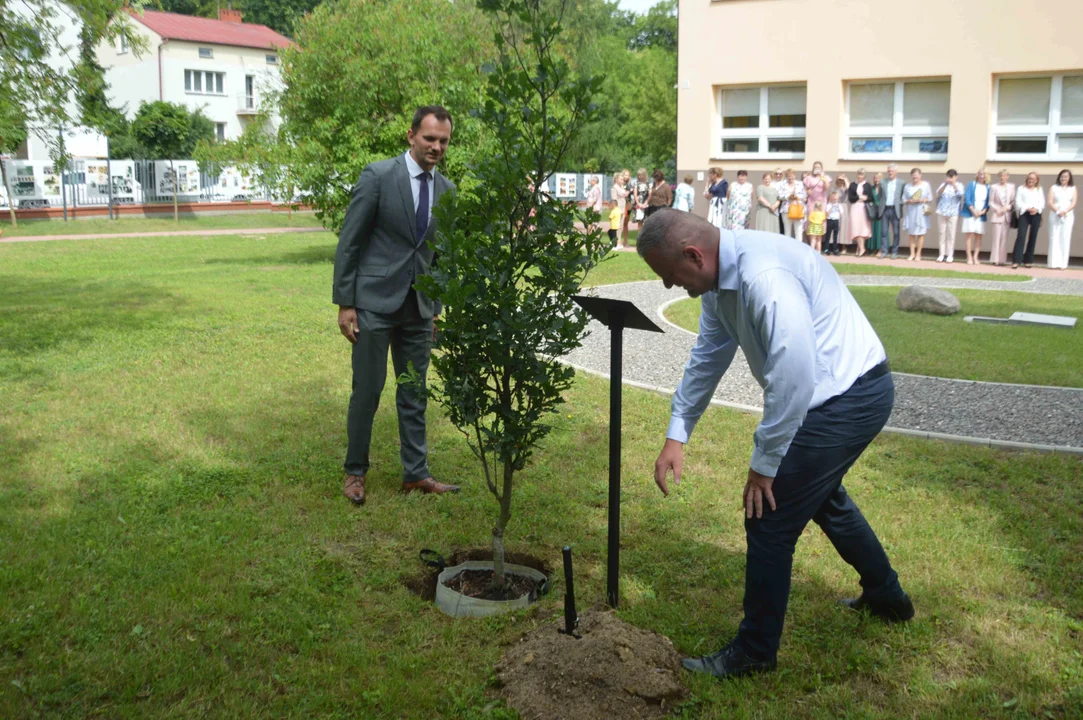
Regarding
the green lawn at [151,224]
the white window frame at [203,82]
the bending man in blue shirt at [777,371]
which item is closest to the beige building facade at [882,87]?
the green lawn at [151,224]

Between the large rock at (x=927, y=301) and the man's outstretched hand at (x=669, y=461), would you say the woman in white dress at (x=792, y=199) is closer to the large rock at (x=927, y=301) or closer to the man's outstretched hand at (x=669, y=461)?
the large rock at (x=927, y=301)

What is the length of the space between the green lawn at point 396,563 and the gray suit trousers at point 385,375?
0.27 m

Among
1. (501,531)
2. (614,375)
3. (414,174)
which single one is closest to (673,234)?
(614,375)

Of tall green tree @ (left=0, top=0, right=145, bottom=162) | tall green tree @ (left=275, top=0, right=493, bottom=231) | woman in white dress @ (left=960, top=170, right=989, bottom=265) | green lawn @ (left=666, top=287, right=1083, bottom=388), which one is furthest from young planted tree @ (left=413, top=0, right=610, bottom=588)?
woman in white dress @ (left=960, top=170, right=989, bottom=265)

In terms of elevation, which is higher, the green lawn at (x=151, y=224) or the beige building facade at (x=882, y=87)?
the beige building facade at (x=882, y=87)

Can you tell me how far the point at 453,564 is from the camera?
536 cm

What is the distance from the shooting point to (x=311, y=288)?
1675 cm

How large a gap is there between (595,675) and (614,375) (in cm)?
130

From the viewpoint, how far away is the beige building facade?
71.9 feet

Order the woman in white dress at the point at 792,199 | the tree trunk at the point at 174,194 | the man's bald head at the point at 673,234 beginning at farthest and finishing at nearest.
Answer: the tree trunk at the point at 174,194 < the woman in white dress at the point at 792,199 < the man's bald head at the point at 673,234

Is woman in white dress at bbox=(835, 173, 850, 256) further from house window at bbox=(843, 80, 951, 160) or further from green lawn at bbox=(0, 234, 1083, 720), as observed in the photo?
green lawn at bbox=(0, 234, 1083, 720)

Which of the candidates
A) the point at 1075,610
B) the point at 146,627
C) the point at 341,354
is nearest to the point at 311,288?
the point at 341,354

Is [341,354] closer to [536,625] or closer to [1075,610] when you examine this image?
[536,625]

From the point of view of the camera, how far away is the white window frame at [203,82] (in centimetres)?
5953
